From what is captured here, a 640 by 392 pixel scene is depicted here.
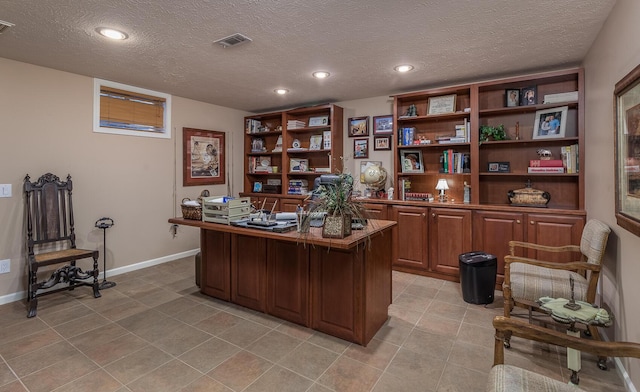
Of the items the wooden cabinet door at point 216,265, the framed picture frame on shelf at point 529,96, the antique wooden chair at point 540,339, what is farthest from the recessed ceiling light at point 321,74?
the antique wooden chair at point 540,339

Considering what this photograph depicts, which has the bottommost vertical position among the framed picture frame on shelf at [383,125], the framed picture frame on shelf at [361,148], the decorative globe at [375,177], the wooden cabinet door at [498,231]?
the wooden cabinet door at [498,231]

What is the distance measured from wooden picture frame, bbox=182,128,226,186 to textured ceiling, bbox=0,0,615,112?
41.2 inches

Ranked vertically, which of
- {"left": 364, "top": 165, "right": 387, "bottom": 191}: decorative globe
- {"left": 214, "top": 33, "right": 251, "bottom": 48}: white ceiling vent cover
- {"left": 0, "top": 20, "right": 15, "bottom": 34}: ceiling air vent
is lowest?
{"left": 364, "top": 165, "right": 387, "bottom": 191}: decorative globe

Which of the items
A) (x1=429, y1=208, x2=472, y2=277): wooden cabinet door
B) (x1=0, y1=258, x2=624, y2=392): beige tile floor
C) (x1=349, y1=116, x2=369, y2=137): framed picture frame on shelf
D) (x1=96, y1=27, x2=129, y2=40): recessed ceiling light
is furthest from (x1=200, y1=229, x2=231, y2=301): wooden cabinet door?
(x1=349, y1=116, x2=369, y2=137): framed picture frame on shelf

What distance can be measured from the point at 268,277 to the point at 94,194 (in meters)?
2.59

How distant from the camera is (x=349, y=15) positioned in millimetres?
2291

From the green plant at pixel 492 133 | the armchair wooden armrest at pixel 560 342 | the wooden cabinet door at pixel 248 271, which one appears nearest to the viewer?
the armchair wooden armrest at pixel 560 342

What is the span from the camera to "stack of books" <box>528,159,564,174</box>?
331 centimetres

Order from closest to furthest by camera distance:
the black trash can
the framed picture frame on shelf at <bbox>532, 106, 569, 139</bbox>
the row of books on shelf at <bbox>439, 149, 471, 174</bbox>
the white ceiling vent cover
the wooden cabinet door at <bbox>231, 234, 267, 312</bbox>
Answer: the white ceiling vent cover
the wooden cabinet door at <bbox>231, 234, 267, 312</bbox>
the black trash can
the framed picture frame on shelf at <bbox>532, 106, 569, 139</bbox>
the row of books on shelf at <bbox>439, 149, 471, 174</bbox>

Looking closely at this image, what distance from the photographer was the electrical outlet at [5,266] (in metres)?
3.19

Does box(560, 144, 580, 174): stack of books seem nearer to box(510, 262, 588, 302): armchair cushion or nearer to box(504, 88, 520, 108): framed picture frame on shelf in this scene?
box(504, 88, 520, 108): framed picture frame on shelf

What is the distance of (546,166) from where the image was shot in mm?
3369

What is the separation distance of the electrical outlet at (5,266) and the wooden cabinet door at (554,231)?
5.33 m

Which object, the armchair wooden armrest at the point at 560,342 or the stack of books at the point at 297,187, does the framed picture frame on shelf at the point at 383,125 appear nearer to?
the stack of books at the point at 297,187
